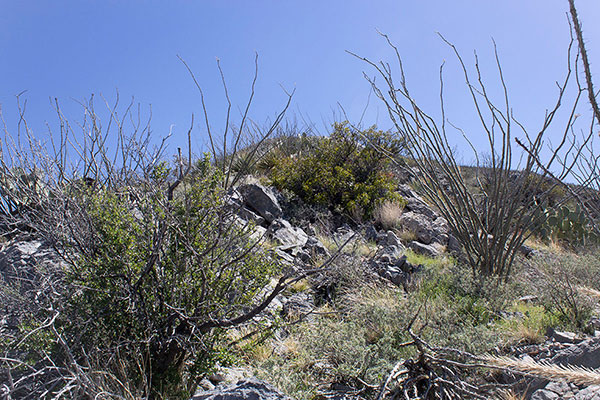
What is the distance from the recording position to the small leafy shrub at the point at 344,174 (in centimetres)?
1080

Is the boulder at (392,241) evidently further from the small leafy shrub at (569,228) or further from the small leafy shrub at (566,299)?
the small leafy shrub at (569,228)

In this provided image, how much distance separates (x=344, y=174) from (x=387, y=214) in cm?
149

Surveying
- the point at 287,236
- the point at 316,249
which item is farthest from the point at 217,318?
the point at 287,236

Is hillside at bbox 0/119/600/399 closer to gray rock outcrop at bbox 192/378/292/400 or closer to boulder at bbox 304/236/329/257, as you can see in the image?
gray rock outcrop at bbox 192/378/292/400

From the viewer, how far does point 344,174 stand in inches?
432

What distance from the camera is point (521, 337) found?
4.26 metres

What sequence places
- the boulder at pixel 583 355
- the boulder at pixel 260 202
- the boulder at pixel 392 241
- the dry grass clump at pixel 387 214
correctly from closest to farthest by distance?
the boulder at pixel 583 355 < the boulder at pixel 392 241 < the boulder at pixel 260 202 < the dry grass clump at pixel 387 214

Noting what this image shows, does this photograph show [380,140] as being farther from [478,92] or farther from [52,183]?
[52,183]

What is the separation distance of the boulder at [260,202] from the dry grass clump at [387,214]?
7.79 ft

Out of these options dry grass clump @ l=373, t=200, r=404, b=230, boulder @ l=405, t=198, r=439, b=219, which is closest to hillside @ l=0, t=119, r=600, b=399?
dry grass clump @ l=373, t=200, r=404, b=230

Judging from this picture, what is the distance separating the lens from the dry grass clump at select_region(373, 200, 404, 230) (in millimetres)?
10172

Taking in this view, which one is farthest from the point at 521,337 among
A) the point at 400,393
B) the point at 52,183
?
the point at 52,183

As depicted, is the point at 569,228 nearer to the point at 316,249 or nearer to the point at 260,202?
the point at 316,249

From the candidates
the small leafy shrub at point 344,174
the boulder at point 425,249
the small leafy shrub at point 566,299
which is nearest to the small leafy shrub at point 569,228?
the boulder at point 425,249
